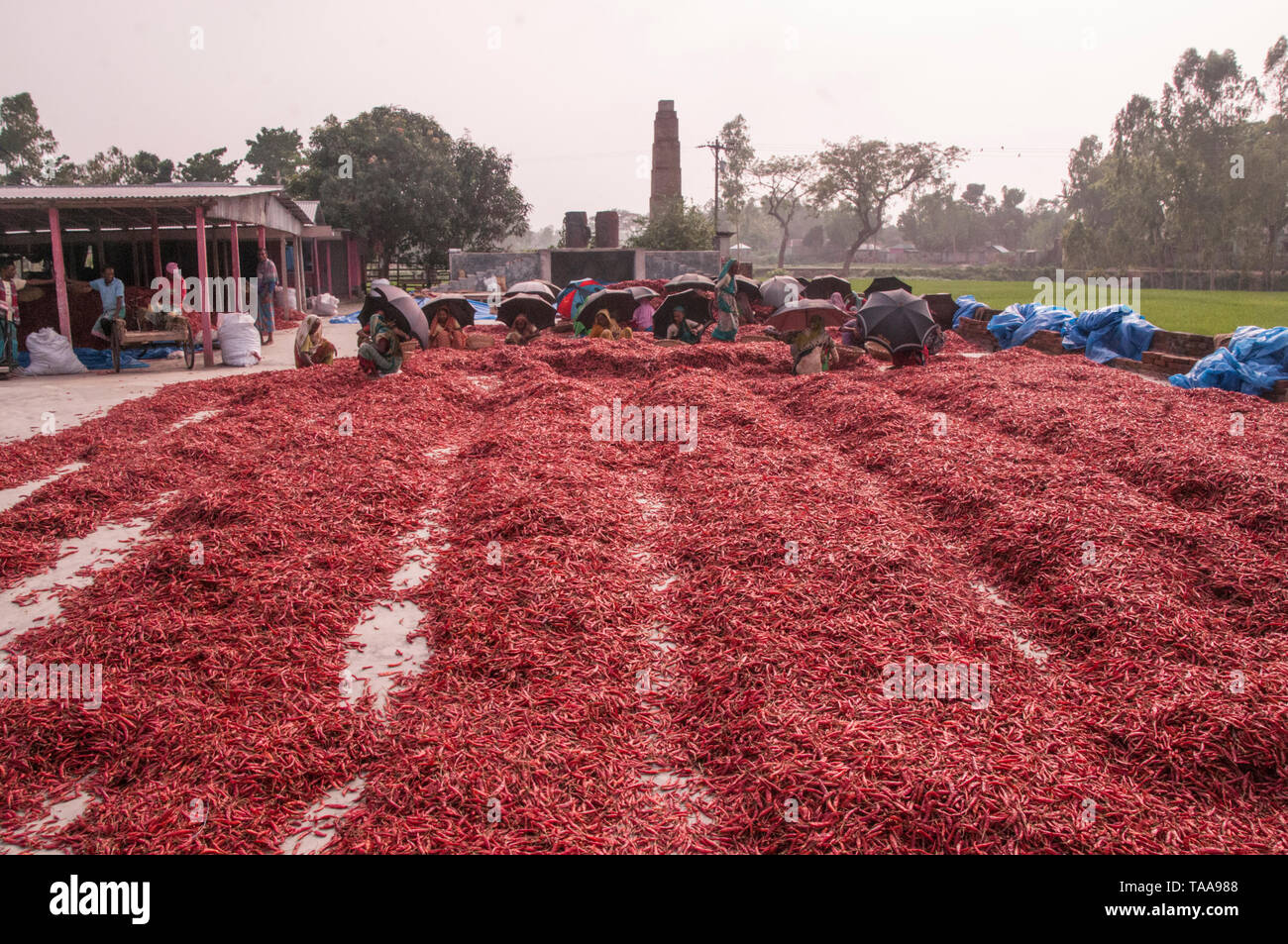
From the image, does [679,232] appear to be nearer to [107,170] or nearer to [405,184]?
[405,184]

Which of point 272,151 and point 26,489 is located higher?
point 272,151

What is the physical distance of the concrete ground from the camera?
11.8 m

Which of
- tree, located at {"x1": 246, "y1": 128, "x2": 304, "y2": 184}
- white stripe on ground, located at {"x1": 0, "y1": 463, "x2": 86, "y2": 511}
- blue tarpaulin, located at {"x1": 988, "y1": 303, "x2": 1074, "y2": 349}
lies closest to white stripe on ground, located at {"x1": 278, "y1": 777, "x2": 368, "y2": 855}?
white stripe on ground, located at {"x1": 0, "y1": 463, "x2": 86, "y2": 511}

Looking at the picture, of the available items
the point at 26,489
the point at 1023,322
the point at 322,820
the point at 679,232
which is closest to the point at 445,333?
the point at 26,489

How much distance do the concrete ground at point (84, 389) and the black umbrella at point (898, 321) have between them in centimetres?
1149

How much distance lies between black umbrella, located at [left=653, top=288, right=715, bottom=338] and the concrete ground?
7.31 metres

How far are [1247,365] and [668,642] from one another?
12.5 meters

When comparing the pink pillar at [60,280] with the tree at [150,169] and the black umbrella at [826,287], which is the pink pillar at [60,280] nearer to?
the black umbrella at [826,287]

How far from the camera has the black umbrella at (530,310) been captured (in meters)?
21.4

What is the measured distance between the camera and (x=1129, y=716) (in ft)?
14.5

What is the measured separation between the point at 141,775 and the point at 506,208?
41563 millimetres

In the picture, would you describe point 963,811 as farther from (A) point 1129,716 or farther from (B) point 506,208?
(B) point 506,208

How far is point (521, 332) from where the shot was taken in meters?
20.0

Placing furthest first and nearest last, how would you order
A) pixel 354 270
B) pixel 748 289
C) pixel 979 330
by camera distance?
pixel 354 270
pixel 748 289
pixel 979 330
